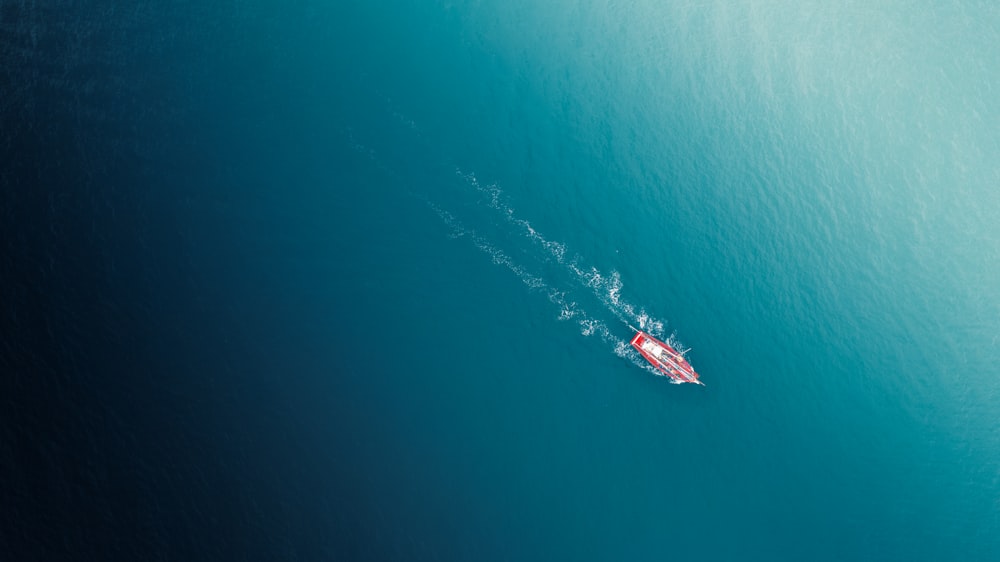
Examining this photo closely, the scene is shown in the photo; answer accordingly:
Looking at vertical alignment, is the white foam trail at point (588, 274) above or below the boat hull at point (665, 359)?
above

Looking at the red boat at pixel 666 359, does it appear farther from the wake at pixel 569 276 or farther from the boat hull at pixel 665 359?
the wake at pixel 569 276

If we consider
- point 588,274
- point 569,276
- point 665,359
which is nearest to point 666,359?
point 665,359

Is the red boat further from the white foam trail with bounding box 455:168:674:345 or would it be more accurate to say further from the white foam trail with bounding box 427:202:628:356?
the white foam trail with bounding box 455:168:674:345

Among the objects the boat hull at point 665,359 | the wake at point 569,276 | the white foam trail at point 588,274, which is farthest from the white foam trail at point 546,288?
the white foam trail at point 588,274

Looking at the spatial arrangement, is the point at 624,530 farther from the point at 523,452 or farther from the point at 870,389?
the point at 870,389

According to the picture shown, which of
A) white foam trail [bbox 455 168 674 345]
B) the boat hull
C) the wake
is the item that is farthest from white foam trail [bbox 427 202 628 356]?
white foam trail [bbox 455 168 674 345]

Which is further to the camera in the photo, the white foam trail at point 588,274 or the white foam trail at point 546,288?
the white foam trail at point 588,274

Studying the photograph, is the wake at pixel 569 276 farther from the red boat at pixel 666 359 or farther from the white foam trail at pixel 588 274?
the red boat at pixel 666 359
